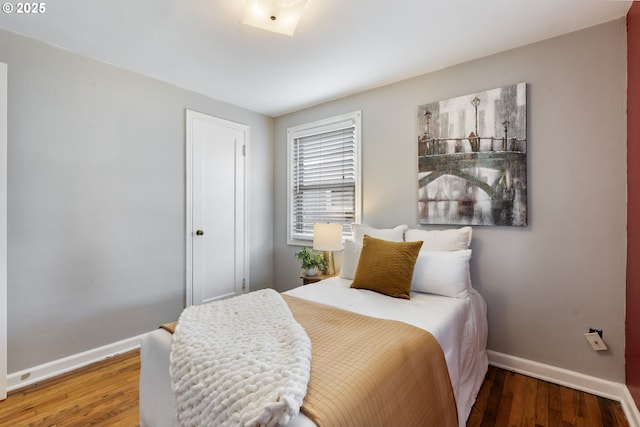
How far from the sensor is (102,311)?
2447 mm

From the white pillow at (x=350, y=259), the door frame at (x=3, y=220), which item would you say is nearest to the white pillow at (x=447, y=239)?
the white pillow at (x=350, y=259)

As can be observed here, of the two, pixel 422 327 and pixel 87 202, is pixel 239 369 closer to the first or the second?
pixel 422 327

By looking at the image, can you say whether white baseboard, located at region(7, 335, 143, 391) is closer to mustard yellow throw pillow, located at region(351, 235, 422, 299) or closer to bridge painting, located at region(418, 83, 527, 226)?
mustard yellow throw pillow, located at region(351, 235, 422, 299)

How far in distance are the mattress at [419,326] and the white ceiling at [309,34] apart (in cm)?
181

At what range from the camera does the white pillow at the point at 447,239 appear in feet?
7.45

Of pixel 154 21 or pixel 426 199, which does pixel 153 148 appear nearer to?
pixel 154 21

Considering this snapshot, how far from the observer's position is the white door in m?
3.03

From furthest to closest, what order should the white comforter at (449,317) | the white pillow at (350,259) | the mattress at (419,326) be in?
1. the white pillow at (350,259)
2. the white comforter at (449,317)
3. the mattress at (419,326)

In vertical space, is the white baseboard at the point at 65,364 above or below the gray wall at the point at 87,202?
below

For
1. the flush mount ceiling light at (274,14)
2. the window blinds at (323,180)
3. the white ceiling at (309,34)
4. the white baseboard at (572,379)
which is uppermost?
the white ceiling at (309,34)

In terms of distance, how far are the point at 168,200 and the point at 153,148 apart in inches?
19.6

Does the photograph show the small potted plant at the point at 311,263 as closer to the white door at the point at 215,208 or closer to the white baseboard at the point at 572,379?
the white door at the point at 215,208

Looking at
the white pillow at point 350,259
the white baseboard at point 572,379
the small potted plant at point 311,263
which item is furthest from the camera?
the small potted plant at point 311,263

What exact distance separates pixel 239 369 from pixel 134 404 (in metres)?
1.40
